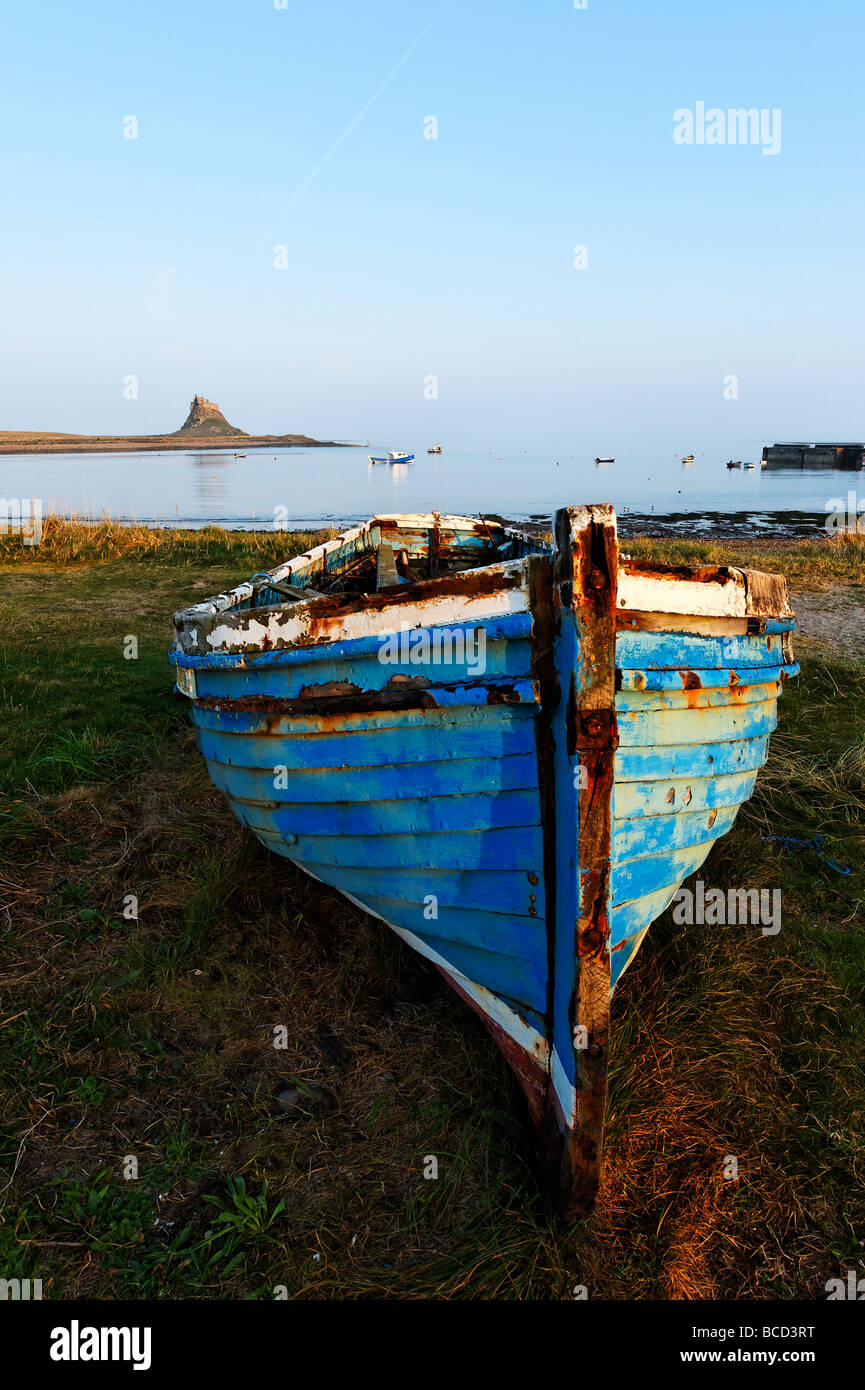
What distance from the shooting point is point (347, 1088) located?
3303 millimetres

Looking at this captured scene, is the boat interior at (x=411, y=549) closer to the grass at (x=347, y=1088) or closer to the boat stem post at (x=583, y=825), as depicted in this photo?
the grass at (x=347, y=1088)

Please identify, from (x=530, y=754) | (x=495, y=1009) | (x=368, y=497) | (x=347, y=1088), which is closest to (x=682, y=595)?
(x=530, y=754)

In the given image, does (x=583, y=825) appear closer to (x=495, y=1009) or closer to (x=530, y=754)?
(x=530, y=754)

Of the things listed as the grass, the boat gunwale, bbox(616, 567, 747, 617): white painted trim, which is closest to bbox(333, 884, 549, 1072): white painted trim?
the grass

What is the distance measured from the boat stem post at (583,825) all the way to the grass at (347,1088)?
1.24ft

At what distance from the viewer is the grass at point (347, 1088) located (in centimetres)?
261

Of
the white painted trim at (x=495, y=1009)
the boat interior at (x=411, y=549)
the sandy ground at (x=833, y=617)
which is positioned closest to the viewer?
the white painted trim at (x=495, y=1009)

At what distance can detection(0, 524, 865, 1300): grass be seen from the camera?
261 centimetres

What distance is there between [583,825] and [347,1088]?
5.76 ft

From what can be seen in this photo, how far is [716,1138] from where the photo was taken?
3014mm

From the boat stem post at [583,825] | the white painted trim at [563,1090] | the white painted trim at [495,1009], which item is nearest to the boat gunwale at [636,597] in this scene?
the boat stem post at [583,825]

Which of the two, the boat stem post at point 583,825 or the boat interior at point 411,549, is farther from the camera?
the boat interior at point 411,549

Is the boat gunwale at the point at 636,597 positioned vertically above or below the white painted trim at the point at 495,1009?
above
